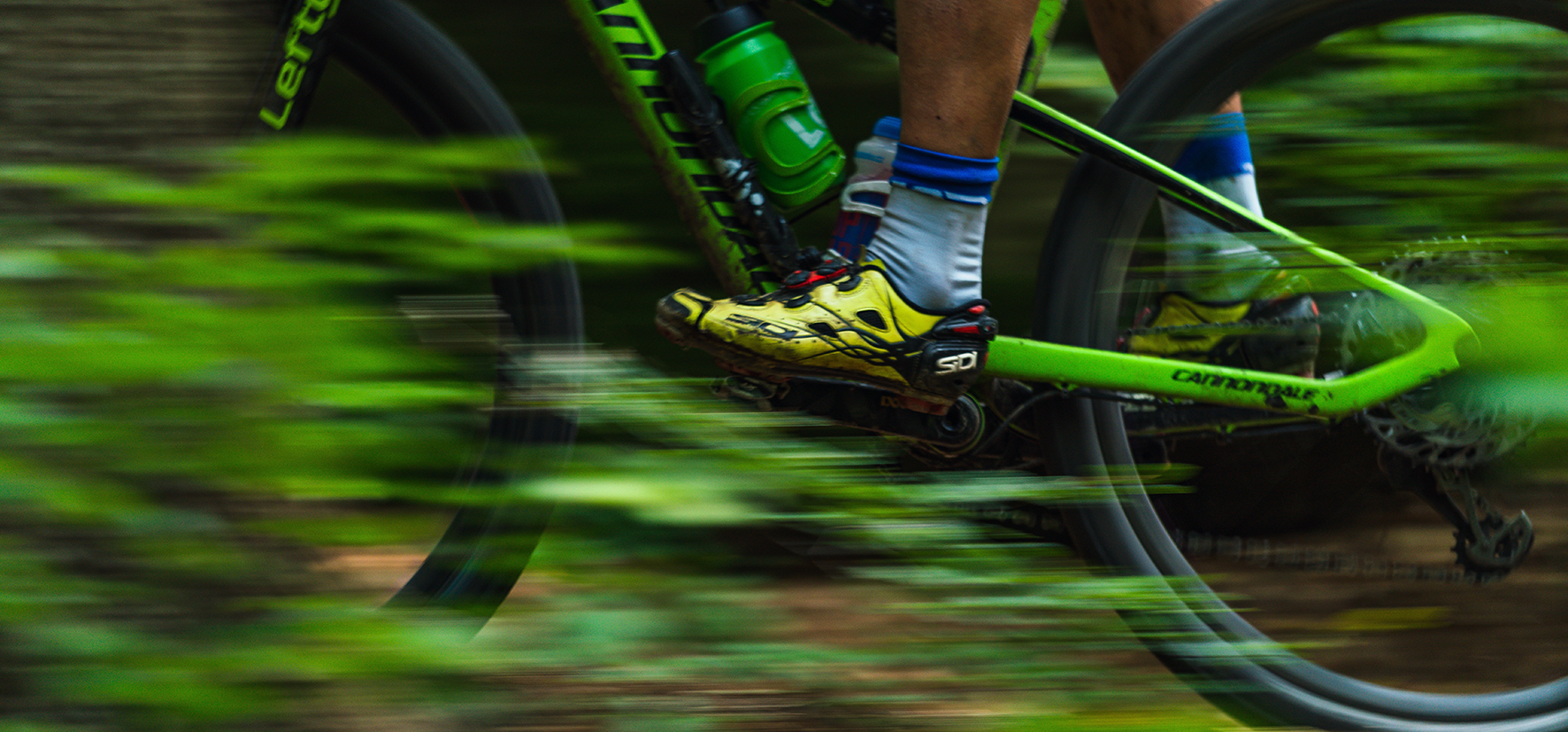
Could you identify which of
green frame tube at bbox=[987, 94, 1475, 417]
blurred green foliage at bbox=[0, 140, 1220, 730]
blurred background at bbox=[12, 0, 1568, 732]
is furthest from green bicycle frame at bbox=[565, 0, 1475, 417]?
blurred green foliage at bbox=[0, 140, 1220, 730]

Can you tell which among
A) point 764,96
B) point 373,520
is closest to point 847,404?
point 764,96

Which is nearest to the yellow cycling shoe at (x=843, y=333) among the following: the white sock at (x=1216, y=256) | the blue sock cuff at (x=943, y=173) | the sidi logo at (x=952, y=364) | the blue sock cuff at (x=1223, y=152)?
the sidi logo at (x=952, y=364)

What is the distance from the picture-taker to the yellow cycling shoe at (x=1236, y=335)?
163 cm

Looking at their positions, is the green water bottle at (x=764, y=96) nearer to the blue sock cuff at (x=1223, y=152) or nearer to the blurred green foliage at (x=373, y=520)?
the blue sock cuff at (x=1223, y=152)

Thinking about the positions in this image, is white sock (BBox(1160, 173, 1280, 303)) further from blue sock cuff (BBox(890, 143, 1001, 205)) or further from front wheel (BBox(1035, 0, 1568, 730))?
blue sock cuff (BBox(890, 143, 1001, 205))

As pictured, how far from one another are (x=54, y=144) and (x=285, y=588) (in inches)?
15.6

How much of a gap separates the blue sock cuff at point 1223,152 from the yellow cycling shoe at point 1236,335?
0.67 ft

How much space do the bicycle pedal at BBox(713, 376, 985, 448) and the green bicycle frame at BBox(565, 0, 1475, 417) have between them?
137 mm

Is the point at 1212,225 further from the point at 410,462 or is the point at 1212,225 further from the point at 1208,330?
the point at 410,462

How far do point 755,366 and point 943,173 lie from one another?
386 millimetres

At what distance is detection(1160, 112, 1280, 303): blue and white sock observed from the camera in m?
1.43

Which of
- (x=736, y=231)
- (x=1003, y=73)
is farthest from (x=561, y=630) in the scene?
(x=1003, y=73)

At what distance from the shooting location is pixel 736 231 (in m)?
1.65

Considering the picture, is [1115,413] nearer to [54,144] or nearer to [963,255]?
[963,255]
